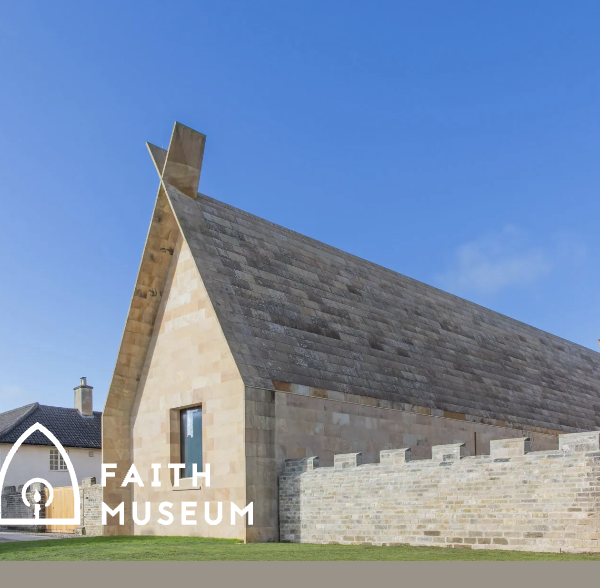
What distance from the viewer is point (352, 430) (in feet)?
76.1

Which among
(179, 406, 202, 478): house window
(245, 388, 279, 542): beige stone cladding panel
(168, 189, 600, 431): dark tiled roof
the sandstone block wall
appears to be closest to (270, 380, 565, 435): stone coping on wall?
(168, 189, 600, 431): dark tiled roof

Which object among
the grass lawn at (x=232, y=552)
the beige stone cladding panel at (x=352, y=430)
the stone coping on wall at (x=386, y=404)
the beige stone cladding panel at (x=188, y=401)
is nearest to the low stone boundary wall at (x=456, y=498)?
the grass lawn at (x=232, y=552)

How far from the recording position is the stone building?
21.0m

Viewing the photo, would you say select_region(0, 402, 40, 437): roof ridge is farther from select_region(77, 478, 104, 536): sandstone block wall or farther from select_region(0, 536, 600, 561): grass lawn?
select_region(0, 536, 600, 561): grass lawn

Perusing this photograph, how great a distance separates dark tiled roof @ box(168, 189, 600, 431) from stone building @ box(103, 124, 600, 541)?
62 mm

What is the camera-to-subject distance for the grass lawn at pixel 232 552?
15078 millimetres

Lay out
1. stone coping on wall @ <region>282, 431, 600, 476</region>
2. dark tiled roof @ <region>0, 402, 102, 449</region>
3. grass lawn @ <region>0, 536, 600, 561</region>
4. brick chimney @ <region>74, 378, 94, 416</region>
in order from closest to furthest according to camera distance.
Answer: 1. grass lawn @ <region>0, 536, 600, 561</region>
2. stone coping on wall @ <region>282, 431, 600, 476</region>
3. dark tiled roof @ <region>0, 402, 102, 449</region>
4. brick chimney @ <region>74, 378, 94, 416</region>

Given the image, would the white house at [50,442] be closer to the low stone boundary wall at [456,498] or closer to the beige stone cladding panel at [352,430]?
the beige stone cladding panel at [352,430]

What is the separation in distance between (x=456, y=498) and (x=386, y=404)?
6.66 m

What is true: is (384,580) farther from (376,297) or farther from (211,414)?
(376,297)

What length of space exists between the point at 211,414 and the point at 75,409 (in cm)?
3002

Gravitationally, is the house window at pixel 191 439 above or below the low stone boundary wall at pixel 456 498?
above

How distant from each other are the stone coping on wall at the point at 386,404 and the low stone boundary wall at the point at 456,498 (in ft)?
6.60

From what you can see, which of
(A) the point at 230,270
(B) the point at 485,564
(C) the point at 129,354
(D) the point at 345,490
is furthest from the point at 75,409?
(B) the point at 485,564
